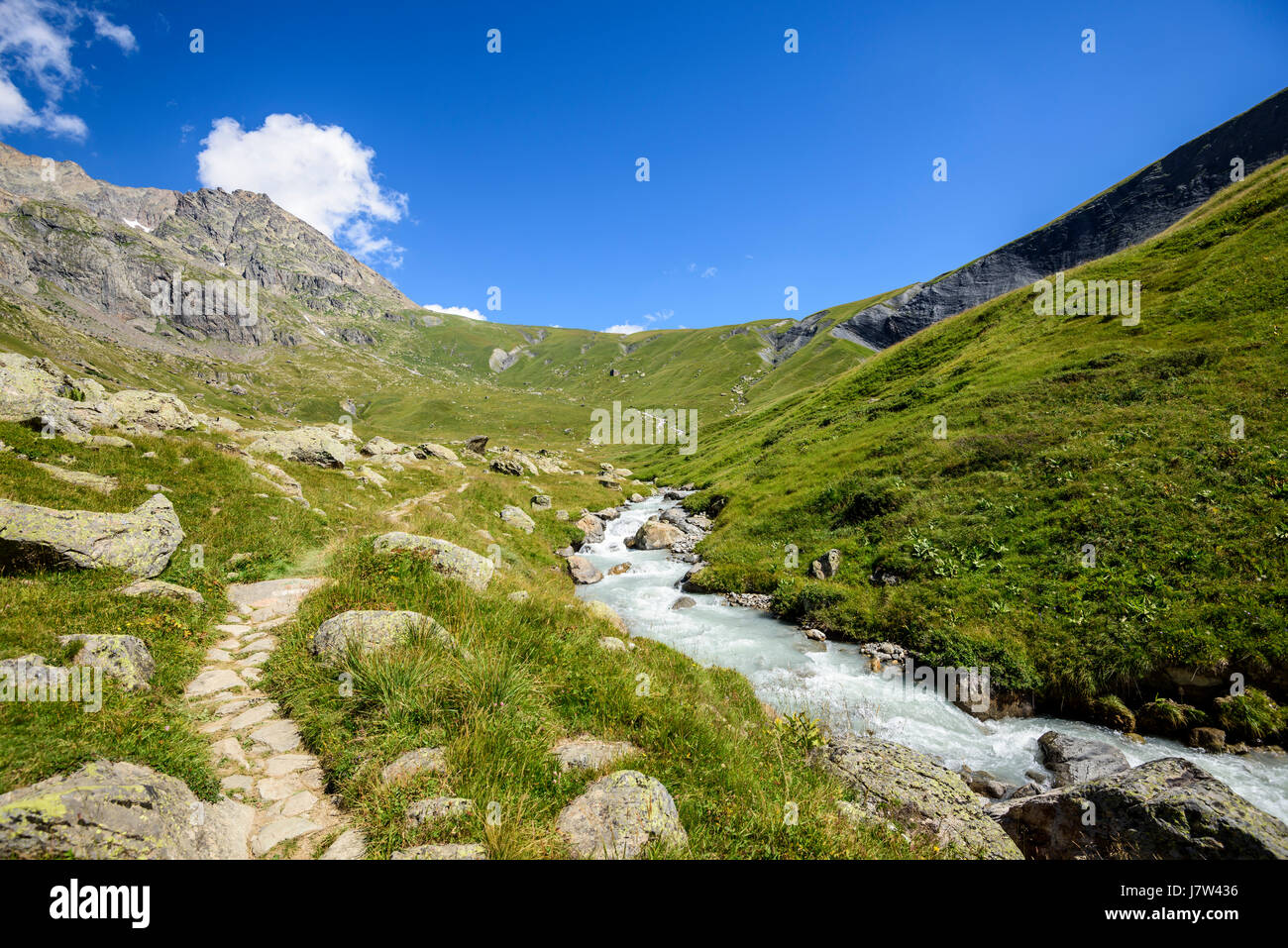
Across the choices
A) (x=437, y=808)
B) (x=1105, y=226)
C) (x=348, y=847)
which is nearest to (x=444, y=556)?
(x=437, y=808)

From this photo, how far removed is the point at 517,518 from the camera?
3319cm

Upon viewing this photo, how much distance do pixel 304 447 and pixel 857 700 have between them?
31335 millimetres

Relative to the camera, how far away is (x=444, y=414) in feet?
647

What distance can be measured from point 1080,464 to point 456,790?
29.7 m

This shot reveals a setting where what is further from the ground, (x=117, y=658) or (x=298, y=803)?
(x=117, y=658)

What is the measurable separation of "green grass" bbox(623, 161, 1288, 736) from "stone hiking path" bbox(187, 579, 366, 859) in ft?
61.5

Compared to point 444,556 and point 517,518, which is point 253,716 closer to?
point 444,556

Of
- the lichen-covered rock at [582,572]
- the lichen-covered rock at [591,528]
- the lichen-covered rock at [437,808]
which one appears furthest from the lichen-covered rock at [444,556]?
the lichen-covered rock at [591,528]

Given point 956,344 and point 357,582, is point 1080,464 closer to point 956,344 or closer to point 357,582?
point 357,582

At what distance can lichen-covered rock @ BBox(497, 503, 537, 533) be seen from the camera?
32.3 m

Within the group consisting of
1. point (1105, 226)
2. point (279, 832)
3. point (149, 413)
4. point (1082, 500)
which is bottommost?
point (279, 832)

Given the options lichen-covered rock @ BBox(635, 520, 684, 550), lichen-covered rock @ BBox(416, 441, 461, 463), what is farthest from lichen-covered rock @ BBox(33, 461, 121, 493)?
lichen-covered rock @ BBox(416, 441, 461, 463)
